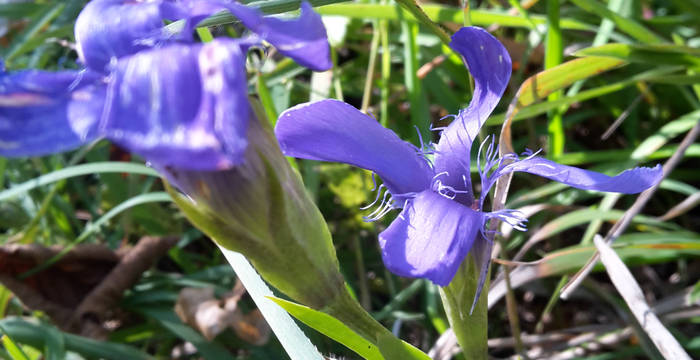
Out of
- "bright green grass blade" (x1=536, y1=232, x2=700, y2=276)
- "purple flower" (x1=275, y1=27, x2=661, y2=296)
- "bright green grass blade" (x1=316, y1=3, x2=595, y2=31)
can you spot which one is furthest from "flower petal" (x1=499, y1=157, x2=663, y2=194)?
"bright green grass blade" (x1=316, y1=3, x2=595, y2=31)

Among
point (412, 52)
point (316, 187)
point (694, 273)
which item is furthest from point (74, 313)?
point (694, 273)

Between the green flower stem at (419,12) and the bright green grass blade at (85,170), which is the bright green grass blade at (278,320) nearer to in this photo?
the green flower stem at (419,12)

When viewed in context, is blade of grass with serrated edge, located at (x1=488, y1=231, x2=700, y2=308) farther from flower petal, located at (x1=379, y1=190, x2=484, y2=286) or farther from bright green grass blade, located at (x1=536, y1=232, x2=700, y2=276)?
flower petal, located at (x1=379, y1=190, x2=484, y2=286)

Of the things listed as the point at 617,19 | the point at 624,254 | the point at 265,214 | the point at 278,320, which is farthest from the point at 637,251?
the point at 265,214

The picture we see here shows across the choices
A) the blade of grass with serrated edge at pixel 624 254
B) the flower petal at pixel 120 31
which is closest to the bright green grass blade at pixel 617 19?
the blade of grass with serrated edge at pixel 624 254

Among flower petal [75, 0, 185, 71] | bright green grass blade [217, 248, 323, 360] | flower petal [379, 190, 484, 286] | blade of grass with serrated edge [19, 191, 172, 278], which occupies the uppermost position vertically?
flower petal [75, 0, 185, 71]
